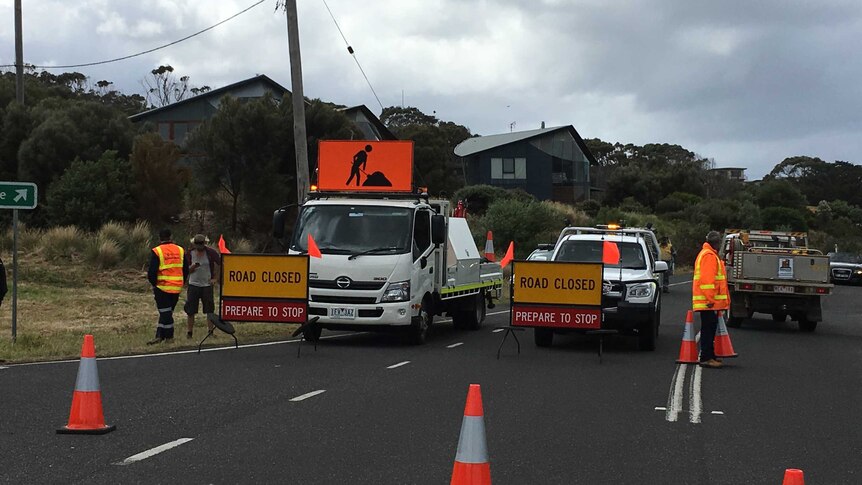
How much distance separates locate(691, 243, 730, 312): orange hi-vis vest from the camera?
1427 centimetres

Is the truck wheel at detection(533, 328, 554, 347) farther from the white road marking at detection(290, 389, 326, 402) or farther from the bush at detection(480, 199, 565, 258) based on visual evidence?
the bush at detection(480, 199, 565, 258)

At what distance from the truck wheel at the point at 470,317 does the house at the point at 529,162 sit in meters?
57.1

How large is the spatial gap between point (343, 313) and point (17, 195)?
17.5ft

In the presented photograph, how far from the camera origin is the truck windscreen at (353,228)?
1625 centimetres

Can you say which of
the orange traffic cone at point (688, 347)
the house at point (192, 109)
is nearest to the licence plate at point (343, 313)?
the orange traffic cone at point (688, 347)

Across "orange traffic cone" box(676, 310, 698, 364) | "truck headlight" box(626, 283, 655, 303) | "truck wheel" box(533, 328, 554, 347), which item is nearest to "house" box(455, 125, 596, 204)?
"truck wheel" box(533, 328, 554, 347)

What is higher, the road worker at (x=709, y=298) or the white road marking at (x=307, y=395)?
the road worker at (x=709, y=298)

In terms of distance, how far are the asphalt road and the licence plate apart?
0.54 m

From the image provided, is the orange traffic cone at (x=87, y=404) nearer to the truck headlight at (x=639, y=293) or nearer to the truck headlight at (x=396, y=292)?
the truck headlight at (x=396, y=292)

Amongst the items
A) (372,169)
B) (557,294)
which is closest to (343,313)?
(372,169)

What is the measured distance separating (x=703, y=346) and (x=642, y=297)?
5.81 feet

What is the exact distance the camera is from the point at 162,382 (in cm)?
1192

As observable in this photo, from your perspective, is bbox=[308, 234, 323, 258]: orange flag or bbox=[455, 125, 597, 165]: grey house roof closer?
bbox=[308, 234, 323, 258]: orange flag

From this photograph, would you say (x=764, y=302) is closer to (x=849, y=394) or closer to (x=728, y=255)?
(x=728, y=255)
